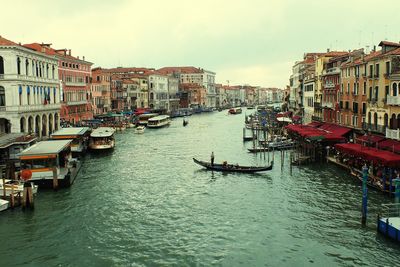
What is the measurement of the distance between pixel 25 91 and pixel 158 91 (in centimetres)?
7779

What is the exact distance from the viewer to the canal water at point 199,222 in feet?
54.4

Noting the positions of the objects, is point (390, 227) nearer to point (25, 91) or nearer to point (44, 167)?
point (44, 167)

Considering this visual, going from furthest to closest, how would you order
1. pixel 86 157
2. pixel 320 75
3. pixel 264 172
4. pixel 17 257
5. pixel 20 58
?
1. pixel 320 75
2. pixel 86 157
3. pixel 20 58
4. pixel 264 172
5. pixel 17 257

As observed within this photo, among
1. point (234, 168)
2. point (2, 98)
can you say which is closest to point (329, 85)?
point (234, 168)

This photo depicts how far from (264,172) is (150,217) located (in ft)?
42.0

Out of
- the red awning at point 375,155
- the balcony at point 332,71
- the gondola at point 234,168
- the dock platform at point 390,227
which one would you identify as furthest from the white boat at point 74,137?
the dock platform at point 390,227

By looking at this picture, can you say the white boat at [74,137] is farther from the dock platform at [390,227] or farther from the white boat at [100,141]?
the dock platform at [390,227]

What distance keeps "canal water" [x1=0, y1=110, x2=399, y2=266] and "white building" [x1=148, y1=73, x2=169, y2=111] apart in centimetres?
7957

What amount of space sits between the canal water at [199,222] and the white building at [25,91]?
10841mm

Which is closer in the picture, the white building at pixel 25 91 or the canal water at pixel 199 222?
the canal water at pixel 199 222

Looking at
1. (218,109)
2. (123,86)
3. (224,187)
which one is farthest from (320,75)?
(218,109)

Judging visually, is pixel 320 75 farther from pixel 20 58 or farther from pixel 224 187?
pixel 20 58

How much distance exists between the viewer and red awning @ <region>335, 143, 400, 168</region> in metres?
23.7

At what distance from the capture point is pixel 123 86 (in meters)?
97.2
